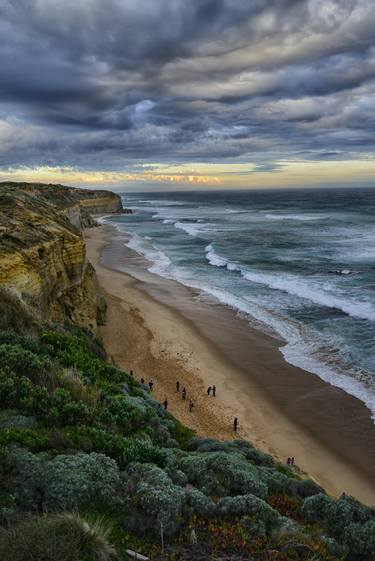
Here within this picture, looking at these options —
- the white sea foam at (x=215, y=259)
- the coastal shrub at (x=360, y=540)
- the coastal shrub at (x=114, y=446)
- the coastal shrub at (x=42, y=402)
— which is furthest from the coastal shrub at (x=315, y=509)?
the white sea foam at (x=215, y=259)

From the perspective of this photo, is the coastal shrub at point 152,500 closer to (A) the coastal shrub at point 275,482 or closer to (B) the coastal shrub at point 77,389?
(A) the coastal shrub at point 275,482

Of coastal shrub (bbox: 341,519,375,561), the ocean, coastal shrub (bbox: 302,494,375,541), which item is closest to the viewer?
coastal shrub (bbox: 341,519,375,561)

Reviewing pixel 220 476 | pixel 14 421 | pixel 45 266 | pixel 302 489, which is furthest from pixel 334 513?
pixel 45 266

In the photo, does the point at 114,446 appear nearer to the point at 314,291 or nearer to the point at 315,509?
the point at 315,509

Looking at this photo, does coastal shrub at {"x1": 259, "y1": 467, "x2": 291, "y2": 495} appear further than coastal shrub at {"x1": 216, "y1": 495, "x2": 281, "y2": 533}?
Yes

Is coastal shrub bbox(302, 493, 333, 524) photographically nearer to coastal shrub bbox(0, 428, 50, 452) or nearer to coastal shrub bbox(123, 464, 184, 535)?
coastal shrub bbox(123, 464, 184, 535)

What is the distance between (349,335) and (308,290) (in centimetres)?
934

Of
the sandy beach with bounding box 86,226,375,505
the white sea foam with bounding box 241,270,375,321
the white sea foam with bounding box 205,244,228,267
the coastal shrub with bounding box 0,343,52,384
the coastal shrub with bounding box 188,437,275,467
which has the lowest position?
the sandy beach with bounding box 86,226,375,505

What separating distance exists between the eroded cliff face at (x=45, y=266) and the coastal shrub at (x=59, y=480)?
27.6 feet

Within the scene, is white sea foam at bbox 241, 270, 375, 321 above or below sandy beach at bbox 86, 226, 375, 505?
above

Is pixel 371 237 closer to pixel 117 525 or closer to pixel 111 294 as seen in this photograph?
pixel 111 294

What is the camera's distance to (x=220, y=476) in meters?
6.54

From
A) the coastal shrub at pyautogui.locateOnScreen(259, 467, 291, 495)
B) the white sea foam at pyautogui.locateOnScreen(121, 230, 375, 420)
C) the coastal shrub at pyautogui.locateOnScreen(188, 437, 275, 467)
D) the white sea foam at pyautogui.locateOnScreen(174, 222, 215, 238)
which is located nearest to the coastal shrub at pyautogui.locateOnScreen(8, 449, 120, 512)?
the coastal shrub at pyautogui.locateOnScreen(259, 467, 291, 495)

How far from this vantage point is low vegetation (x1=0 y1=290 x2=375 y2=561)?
4570 mm
